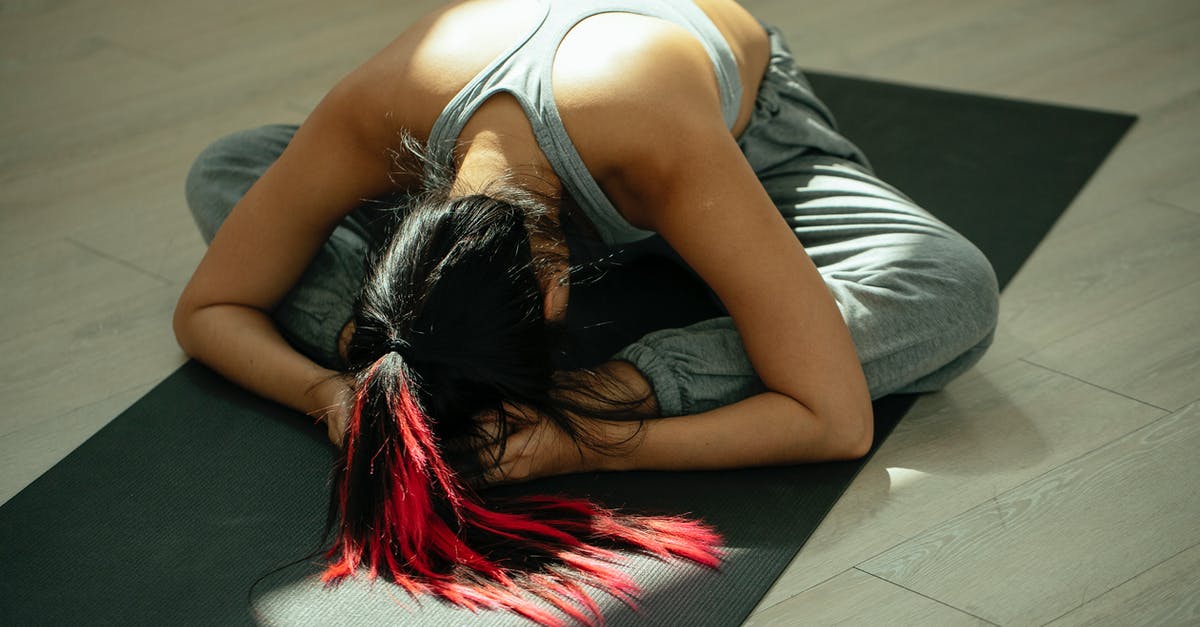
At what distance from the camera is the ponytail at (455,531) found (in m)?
1.15

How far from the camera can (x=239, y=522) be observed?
1.36m

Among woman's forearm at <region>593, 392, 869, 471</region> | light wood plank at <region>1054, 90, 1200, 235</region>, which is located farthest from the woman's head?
light wood plank at <region>1054, 90, 1200, 235</region>

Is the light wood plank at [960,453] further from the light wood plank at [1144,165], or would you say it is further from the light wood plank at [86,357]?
the light wood plank at [86,357]

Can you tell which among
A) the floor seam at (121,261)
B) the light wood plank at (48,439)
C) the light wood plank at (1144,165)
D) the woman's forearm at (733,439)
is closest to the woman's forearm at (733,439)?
the woman's forearm at (733,439)

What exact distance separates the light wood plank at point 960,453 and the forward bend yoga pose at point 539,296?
57mm

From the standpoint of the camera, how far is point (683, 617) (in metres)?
1.21

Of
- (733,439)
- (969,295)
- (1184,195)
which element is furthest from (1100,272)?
(733,439)

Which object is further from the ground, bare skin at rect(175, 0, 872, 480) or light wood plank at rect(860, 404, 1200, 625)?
bare skin at rect(175, 0, 872, 480)

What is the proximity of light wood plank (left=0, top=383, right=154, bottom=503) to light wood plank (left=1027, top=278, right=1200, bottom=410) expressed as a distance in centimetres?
125

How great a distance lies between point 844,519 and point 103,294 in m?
1.21

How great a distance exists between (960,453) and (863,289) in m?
0.23

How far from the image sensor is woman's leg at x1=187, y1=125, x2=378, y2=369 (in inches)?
61.8

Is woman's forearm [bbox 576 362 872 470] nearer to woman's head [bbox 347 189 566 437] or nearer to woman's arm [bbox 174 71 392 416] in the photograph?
woman's head [bbox 347 189 566 437]

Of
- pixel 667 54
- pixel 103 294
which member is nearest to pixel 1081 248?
pixel 667 54
